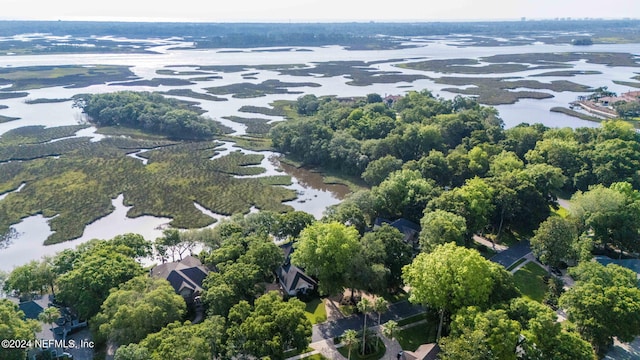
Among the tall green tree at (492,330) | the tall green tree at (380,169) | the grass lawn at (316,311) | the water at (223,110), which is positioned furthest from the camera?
the tall green tree at (380,169)

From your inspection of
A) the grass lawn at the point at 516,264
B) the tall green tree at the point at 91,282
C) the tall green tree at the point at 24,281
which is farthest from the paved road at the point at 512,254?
the tall green tree at the point at 24,281

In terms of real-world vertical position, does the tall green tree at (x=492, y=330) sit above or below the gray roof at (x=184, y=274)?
above

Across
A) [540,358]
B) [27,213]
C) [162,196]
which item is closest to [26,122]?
[27,213]

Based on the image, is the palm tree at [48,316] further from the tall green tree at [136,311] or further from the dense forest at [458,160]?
the dense forest at [458,160]

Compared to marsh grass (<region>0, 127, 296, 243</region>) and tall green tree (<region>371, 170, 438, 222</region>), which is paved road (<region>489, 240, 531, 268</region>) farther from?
marsh grass (<region>0, 127, 296, 243</region>)

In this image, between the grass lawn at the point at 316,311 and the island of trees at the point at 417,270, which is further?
the grass lawn at the point at 316,311

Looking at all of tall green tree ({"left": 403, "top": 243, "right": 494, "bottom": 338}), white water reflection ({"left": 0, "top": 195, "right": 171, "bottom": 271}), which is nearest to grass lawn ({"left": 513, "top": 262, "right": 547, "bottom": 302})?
tall green tree ({"left": 403, "top": 243, "right": 494, "bottom": 338})
